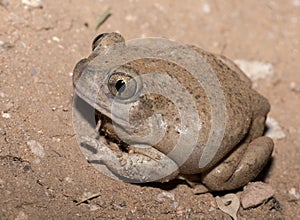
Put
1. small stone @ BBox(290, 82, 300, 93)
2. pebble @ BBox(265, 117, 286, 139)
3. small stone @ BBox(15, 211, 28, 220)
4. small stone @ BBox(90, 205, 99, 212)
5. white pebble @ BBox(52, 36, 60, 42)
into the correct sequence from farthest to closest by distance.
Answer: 1. small stone @ BBox(290, 82, 300, 93)
2. pebble @ BBox(265, 117, 286, 139)
3. white pebble @ BBox(52, 36, 60, 42)
4. small stone @ BBox(90, 205, 99, 212)
5. small stone @ BBox(15, 211, 28, 220)

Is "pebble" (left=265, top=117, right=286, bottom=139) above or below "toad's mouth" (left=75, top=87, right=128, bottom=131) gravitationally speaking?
below

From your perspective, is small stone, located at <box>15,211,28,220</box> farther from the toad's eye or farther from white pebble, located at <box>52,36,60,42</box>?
white pebble, located at <box>52,36,60,42</box>

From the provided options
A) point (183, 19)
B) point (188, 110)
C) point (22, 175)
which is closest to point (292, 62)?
point (183, 19)

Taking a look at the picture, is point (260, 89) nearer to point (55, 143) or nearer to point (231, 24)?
point (231, 24)

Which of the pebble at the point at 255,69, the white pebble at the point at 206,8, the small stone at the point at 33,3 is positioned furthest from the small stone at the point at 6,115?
the white pebble at the point at 206,8

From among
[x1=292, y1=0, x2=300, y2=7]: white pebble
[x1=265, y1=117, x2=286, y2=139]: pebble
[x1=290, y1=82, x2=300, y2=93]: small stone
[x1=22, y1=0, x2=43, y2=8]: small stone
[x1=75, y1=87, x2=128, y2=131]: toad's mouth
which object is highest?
[x1=292, y1=0, x2=300, y2=7]: white pebble

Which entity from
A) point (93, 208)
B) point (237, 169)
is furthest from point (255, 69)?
point (93, 208)

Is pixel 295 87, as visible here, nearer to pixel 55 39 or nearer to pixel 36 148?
pixel 55 39

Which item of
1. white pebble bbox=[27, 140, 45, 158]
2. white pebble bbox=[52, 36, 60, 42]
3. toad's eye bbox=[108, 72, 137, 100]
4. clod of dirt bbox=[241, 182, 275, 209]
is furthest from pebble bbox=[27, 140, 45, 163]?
clod of dirt bbox=[241, 182, 275, 209]
